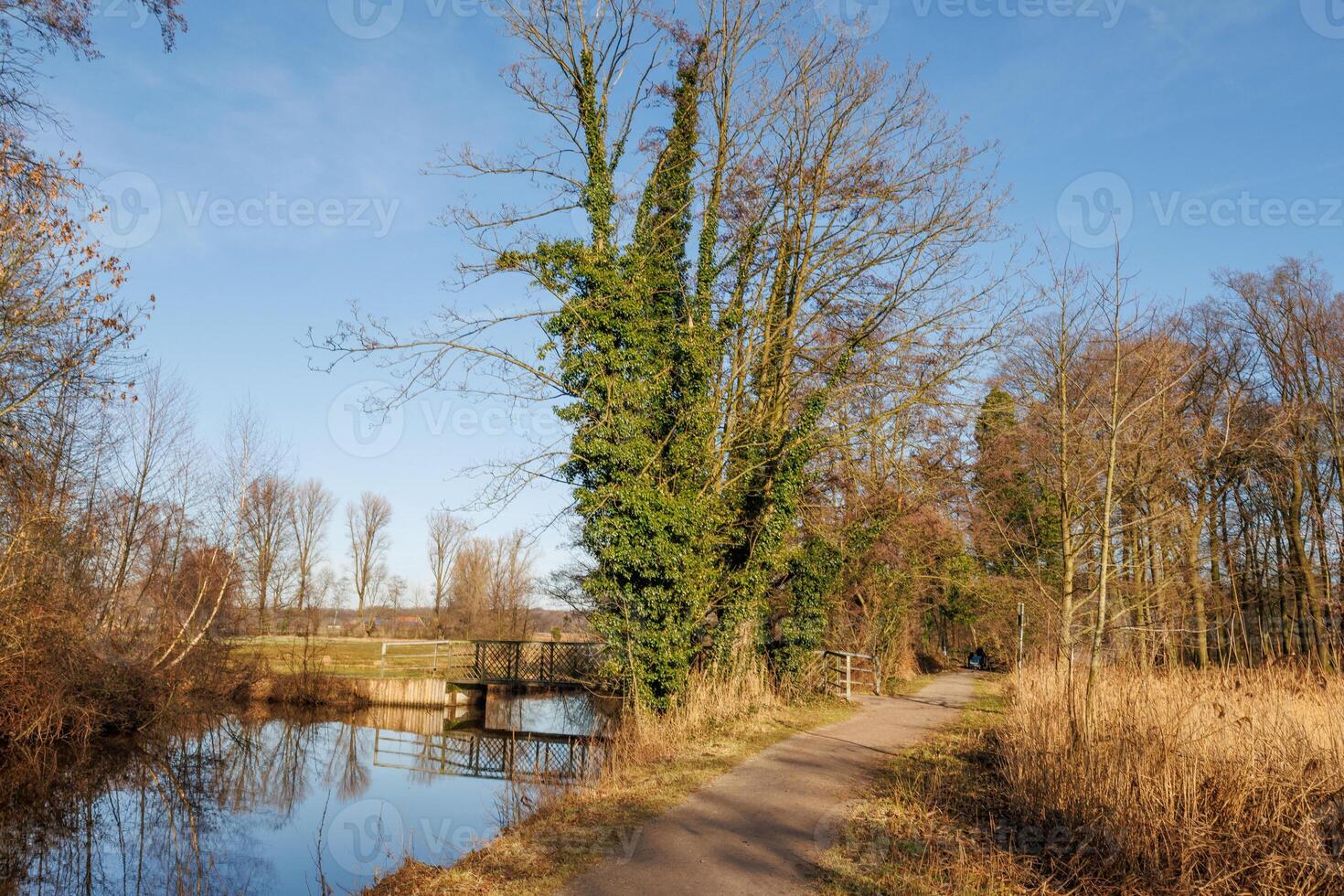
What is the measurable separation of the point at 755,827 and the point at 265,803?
30.9 feet

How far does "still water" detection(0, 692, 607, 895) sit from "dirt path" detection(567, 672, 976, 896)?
7.60ft

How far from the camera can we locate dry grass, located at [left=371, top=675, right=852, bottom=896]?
5.72 meters

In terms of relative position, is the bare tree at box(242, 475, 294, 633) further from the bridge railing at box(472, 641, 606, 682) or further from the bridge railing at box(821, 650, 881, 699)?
the bridge railing at box(821, 650, 881, 699)

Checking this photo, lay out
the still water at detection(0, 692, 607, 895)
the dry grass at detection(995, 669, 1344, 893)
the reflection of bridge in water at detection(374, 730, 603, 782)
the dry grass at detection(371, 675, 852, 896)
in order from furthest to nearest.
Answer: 1. the reflection of bridge in water at detection(374, 730, 603, 782)
2. the still water at detection(0, 692, 607, 895)
3. the dry grass at detection(371, 675, 852, 896)
4. the dry grass at detection(995, 669, 1344, 893)

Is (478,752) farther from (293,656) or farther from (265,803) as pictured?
(293,656)

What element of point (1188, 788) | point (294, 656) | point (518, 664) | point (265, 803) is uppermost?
point (1188, 788)

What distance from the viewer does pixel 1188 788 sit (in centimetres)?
575

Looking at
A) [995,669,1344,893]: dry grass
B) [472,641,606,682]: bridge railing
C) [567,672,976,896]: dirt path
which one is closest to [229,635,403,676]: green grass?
[472,641,606,682]: bridge railing

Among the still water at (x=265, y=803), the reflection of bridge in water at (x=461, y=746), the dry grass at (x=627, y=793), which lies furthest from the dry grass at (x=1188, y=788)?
the reflection of bridge in water at (x=461, y=746)

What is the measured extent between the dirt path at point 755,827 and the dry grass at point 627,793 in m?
0.25

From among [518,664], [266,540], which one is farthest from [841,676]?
[266,540]

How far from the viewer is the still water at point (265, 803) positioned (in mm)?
8758

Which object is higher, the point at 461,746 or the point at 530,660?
the point at 530,660

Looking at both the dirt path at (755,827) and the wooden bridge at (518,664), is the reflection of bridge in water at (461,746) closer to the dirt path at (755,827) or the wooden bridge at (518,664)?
the wooden bridge at (518,664)
